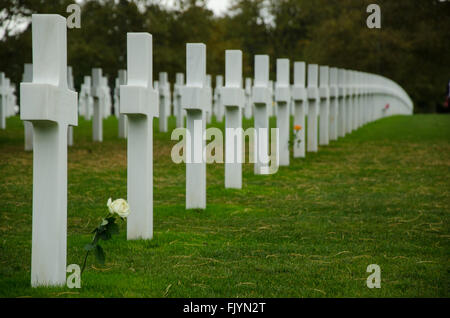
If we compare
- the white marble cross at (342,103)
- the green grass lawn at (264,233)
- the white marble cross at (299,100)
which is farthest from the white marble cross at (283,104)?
the white marble cross at (342,103)

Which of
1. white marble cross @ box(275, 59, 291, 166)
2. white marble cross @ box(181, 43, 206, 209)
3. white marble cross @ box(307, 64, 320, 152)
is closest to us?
white marble cross @ box(181, 43, 206, 209)

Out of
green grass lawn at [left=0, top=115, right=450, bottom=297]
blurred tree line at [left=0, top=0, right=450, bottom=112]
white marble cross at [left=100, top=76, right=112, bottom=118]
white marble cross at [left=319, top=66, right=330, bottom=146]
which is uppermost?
blurred tree line at [left=0, top=0, right=450, bottom=112]

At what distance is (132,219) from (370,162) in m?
7.49

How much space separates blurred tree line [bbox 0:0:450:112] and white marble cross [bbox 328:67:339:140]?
5081mm

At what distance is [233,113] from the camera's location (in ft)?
31.7

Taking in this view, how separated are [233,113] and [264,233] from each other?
3.16 metres

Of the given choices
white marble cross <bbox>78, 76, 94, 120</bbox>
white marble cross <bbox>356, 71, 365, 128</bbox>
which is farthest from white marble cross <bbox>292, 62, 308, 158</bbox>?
white marble cross <bbox>78, 76, 94, 120</bbox>

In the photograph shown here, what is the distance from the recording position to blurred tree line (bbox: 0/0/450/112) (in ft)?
68.4

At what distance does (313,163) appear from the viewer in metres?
13.0

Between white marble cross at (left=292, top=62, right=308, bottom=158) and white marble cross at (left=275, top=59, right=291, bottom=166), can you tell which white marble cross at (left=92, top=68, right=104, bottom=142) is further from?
white marble cross at (left=275, top=59, right=291, bottom=166)

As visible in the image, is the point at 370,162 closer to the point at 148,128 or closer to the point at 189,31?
the point at 148,128

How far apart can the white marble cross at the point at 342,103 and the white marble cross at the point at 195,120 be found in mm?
10537

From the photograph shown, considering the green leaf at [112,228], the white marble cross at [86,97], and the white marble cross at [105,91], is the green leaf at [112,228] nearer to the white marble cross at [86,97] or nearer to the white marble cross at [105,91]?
the white marble cross at [105,91]

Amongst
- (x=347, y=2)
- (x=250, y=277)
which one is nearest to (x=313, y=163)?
(x=250, y=277)
